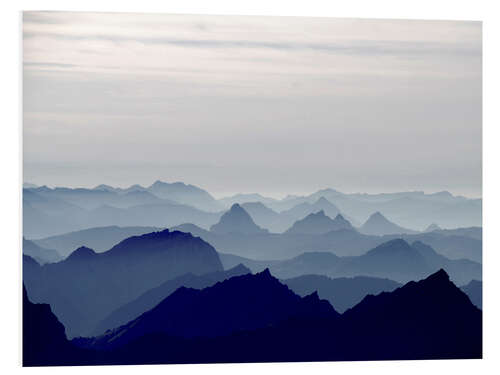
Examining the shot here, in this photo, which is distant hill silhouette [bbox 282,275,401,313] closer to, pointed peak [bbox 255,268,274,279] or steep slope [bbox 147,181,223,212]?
pointed peak [bbox 255,268,274,279]

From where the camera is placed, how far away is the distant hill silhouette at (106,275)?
624 cm

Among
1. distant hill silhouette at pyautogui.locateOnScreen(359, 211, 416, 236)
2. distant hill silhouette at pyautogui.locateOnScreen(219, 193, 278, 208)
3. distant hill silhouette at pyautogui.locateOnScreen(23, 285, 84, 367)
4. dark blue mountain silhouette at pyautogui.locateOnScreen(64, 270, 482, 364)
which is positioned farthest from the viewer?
distant hill silhouette at pyautogui.locateOnScreen(359, 211, 416, 236)

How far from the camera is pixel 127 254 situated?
6301 mm

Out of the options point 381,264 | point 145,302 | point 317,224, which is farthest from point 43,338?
point 381,264

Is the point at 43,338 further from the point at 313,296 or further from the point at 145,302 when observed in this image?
the point at 313,296

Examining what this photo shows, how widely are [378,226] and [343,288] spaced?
54 cm

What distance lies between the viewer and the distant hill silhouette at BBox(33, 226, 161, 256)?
624 cm

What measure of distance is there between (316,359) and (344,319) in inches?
14.4

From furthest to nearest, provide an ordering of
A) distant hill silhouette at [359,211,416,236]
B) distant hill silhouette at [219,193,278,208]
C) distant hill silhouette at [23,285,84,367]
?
distant hill silhouette at [359,211,416,236] → distant hill silhouette at [219,193,278,208] → distant hill silhouette at [23,285,84,367]

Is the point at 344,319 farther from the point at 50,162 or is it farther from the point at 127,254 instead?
the point at 50,162

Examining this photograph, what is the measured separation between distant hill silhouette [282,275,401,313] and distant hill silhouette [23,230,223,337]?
0.78m

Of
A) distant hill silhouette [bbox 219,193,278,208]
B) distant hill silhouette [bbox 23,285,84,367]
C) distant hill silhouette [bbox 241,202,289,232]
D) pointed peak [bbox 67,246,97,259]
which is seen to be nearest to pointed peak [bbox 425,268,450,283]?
distant hill silhouette [bbox 241,202,289,232]

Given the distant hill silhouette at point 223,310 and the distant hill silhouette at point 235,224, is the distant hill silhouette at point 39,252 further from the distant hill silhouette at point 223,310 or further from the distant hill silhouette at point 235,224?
A: the distant hill silhouette at point 235,224

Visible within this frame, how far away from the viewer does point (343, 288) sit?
21.3ft
